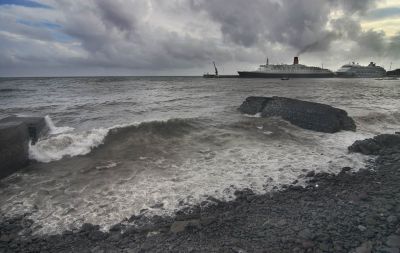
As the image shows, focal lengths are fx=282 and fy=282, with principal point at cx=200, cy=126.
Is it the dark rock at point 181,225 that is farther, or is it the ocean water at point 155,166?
the ocean water at point 155,166

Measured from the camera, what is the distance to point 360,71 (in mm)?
146000

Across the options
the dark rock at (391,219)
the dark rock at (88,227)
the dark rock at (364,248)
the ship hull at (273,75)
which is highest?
the ship hull at (273,75)

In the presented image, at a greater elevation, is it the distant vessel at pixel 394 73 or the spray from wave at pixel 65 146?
the distant vessel at pixel 394 73

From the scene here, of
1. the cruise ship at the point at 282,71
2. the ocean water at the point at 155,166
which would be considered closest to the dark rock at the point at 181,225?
the ocean water at the point at 155,166

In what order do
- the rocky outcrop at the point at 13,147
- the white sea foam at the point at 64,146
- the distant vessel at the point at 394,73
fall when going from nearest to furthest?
the rocky outcrop at the point at 13,147, the white sea foam at the point at 64,146, the distant vessel at the point at 394,73

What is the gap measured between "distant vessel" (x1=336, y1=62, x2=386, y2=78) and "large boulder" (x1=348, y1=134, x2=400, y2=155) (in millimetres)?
153430

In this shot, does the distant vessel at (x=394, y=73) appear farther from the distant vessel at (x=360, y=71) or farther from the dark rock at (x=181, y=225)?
the dark rock at (x=181, y=225)

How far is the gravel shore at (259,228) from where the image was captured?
5.13 meters

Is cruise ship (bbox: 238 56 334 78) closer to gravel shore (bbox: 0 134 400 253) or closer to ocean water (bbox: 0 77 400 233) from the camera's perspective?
ocean water (bbox: 0 77 400 233)

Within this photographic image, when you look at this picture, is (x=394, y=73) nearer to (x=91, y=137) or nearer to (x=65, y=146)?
(x=91, y=137)

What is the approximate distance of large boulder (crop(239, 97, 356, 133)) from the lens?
14.7m

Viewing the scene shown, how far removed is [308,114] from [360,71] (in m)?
153

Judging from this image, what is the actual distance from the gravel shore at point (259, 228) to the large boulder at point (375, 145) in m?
3.40

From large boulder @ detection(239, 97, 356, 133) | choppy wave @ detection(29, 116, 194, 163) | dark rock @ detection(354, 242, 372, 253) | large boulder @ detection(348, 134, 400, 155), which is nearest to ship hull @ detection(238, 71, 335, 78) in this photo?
large boulder @ detection(239, 97, 356, 133)
